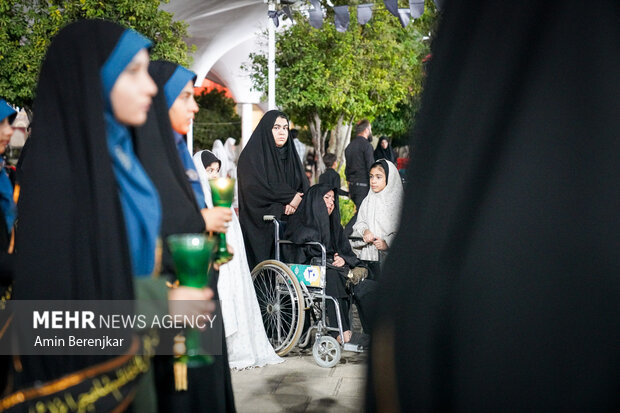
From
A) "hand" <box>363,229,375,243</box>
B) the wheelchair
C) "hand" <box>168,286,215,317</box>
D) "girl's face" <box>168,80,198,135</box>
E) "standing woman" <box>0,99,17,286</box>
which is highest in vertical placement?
"girl's face" <box>168,80,198,135</box>

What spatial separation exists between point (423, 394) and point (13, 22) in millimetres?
11274

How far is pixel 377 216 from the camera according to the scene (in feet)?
22.0

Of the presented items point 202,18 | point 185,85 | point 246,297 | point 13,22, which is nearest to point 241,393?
point 246,297

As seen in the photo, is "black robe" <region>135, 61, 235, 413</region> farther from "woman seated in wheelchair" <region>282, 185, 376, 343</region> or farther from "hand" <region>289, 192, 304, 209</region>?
"hand" <region>289, 192, 304, 209</region>

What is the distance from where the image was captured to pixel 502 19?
916 mm

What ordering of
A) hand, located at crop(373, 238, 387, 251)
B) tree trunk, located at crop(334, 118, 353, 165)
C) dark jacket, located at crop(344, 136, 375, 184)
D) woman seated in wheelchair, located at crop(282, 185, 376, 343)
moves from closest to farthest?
1. woman seated in wheelchair, located at crop(282, 185, 376, 343)
2. hand, located at crop(373, 238, 387, 251)
3. dark jacket, located at crop(344, 136, 375, 184)
4. tree trunk, located at crop(334, 118, 353, 165)

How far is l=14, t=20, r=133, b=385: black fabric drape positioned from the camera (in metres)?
1.90

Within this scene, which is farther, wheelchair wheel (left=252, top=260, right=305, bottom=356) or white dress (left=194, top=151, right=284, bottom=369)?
wheelchair wheel (left=252, top=260, right=305, bottom=356)

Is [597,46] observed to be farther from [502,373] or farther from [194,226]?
[194,226]

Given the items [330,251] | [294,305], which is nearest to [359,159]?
[330,251]

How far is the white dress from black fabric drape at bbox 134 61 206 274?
295 cm

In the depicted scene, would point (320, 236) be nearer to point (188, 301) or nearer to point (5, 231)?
point (5, 231)

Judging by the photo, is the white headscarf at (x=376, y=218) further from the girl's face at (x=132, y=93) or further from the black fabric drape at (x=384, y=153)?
the black fabric drape at (x=384, y=153)

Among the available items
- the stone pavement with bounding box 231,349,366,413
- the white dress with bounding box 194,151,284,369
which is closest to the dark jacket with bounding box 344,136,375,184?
the stone pavement with bounding box 231,349,366,413
